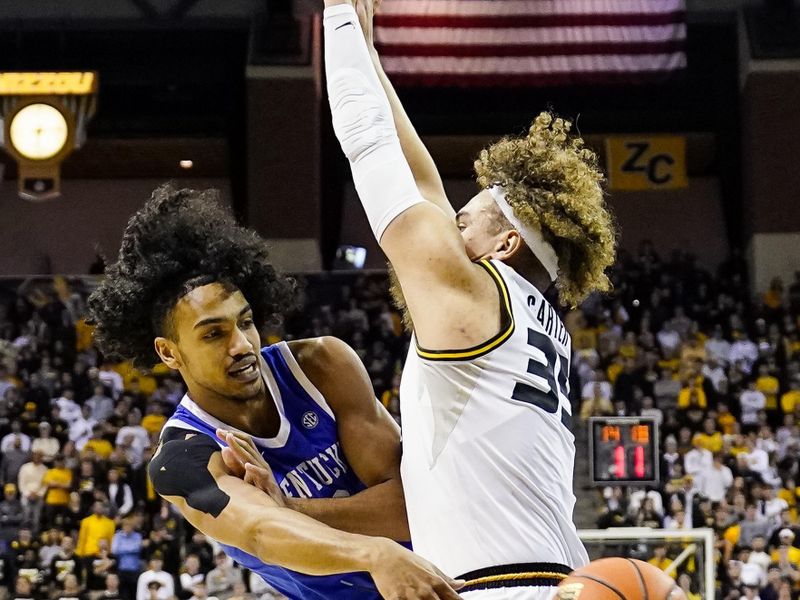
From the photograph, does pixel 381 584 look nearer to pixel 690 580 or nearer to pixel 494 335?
pixel 494 335

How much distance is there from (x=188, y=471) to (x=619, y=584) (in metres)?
1.19

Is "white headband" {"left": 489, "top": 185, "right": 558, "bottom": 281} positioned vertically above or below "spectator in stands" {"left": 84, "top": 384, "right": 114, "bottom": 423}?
above

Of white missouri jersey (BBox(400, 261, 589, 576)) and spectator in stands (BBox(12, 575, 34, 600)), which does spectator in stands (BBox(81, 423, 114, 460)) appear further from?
white missouri jersey (BBox(400, 261, 589, 576))

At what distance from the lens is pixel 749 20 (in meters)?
22.4

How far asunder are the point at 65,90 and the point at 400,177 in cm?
1538

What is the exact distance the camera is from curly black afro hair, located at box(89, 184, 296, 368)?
13.4 feet

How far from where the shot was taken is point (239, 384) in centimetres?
392

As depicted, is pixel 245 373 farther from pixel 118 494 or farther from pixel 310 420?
pixel 118 494

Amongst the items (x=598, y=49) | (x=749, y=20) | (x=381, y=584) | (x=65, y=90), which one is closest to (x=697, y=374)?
(x=598, y=49)

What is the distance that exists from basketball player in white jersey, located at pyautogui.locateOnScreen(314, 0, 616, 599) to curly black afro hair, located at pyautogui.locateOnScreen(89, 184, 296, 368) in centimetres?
59

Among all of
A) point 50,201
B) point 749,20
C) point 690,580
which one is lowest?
point 690,580

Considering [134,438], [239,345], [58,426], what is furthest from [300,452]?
[58,426]

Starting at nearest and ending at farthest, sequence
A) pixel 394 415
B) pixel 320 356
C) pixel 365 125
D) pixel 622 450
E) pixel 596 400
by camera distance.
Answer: pixel 365 125 → pixel 320 356 → pixel 622 450 → pixel 394 415 → pixel 596 400

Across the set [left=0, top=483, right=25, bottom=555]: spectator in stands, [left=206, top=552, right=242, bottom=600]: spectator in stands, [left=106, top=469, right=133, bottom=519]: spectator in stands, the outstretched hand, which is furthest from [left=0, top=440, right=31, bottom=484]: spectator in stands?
the outstretched hand
